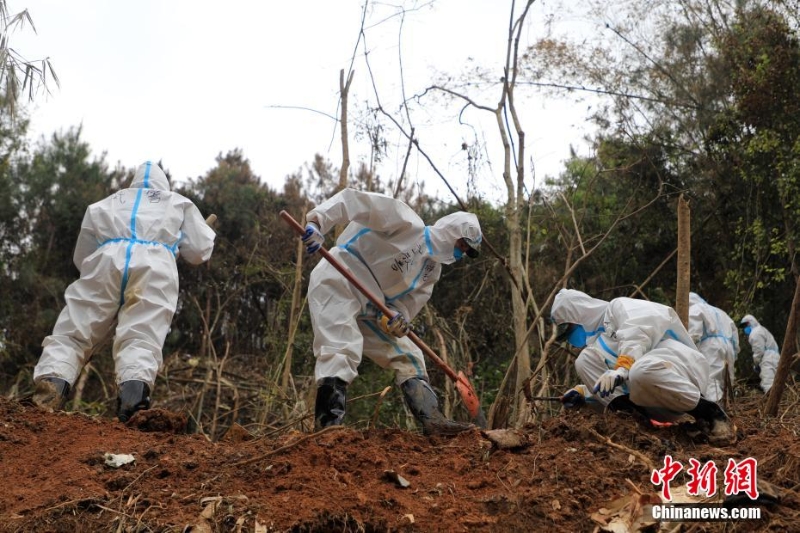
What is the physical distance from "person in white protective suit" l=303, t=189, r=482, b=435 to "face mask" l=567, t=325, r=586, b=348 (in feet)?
3.04

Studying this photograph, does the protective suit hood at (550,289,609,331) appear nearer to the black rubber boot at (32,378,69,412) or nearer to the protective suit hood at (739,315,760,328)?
the black rubber boot at (32,378,69,412)

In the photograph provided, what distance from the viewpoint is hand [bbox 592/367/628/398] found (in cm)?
436

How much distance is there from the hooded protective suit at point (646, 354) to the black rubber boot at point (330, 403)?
4.55ft

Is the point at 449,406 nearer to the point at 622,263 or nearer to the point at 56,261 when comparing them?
the point at 622,263

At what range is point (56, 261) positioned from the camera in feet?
36.9

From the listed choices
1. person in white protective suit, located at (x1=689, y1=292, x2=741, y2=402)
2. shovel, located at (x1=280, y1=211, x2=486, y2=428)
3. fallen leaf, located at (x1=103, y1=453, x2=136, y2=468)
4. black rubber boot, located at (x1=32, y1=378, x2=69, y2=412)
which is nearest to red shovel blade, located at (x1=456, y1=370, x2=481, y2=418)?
shovel, located at (x1=280, y1=211, x2=486, y2=428)

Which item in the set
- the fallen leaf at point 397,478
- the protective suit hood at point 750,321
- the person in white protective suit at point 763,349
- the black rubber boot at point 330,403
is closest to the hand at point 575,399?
the black rubber boot at point 330,403

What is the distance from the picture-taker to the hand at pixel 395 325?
192 inches

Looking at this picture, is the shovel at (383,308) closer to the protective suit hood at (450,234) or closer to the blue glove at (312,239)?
the blue glove at (312,239)

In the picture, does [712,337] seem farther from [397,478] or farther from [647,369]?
[397,478]

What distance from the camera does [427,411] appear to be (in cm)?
475

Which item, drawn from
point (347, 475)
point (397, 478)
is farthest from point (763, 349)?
point (347, 475)

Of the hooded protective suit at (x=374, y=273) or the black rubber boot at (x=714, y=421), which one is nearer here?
the black rubber boot at (x=714, y=421)

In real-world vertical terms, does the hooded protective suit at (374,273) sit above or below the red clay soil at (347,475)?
Result: above
